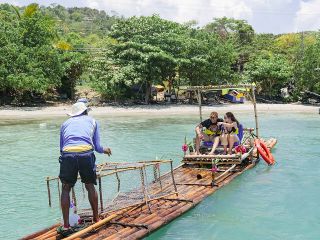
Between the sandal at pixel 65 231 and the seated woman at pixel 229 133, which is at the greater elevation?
the seated woman at pixel 229 133

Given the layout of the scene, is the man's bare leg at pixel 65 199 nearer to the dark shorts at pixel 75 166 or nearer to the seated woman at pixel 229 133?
the dark shorts at pixel 75 166

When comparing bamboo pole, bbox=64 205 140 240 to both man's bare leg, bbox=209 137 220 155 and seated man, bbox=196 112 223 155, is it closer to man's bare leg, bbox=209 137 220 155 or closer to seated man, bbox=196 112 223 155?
man's bare leg, bbox=209 137 220 155

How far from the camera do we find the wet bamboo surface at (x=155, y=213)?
24.6ft

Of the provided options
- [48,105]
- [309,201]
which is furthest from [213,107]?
[309,201]

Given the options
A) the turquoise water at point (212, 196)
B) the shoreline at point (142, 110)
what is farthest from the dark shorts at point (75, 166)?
the shoreline at point (142, 110)

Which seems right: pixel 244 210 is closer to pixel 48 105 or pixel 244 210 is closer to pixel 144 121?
pixel 144 121

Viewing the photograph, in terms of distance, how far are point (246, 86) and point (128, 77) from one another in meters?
21.2

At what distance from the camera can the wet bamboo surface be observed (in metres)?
7.48

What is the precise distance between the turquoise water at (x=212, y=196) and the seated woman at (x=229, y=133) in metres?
1.06

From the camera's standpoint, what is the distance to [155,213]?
8656mm

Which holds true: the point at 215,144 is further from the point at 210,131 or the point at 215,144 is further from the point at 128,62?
the point at 128,62

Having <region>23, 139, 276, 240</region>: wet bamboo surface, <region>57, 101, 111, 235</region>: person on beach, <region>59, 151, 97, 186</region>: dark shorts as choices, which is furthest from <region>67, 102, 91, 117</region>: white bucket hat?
<region>23, 139, 276, 240</region>: wet bamboo surface

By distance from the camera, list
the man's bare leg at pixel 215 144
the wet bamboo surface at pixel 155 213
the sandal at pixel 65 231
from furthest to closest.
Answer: the man's bare leg at pixel 215 144 → the wet bamboo surface at pixel 155 213 → the sandal at pixel 65 231

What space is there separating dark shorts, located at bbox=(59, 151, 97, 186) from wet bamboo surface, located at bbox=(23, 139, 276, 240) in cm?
101
